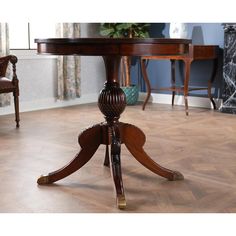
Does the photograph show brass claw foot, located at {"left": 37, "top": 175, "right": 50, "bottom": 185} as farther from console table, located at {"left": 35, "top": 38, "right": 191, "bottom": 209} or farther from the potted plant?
the potted plant

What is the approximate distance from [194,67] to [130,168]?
2993mm

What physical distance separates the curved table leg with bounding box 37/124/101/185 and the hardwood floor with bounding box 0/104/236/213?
5 centimetres

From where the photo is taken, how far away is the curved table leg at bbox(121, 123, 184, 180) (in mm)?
2057

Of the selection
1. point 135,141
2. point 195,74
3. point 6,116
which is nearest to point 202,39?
point 195,74

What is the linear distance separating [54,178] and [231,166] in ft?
3.61

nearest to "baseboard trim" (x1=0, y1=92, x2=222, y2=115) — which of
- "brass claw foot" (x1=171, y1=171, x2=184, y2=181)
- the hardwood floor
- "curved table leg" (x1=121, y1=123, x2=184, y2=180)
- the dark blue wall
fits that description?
the dark blue wall

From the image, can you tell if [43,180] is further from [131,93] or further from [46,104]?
[131,93]

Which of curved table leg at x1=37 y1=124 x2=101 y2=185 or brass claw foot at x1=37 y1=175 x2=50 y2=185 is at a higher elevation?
curved table leg at x1=37 y1=124 x2=101 y2=185

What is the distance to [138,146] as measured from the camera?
6.83 feet

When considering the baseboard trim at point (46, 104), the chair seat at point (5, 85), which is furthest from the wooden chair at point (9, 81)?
the baseboard trim at point (46, 104)

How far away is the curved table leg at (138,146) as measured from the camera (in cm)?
206

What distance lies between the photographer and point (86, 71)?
5438mm

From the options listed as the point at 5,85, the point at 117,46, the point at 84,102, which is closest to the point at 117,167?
the point at 117,46

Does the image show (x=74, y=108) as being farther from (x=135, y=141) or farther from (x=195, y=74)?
(x=135, y=141)
